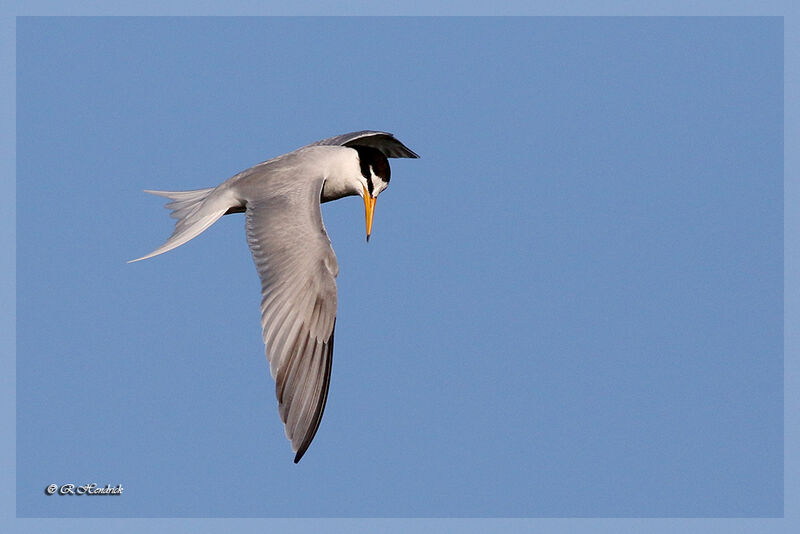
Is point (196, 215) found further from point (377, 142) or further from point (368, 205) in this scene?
point (377, 142)

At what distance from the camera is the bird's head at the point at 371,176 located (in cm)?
639

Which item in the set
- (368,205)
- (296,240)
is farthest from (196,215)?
(368,205)

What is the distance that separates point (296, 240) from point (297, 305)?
37 cm

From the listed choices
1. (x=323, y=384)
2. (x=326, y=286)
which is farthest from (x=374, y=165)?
(x=323, y=384)

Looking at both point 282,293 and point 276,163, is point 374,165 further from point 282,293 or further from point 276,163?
point 282,293

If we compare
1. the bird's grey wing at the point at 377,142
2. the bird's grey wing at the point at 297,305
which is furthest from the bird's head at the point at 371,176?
the bird's grey wing at the point at 297,305

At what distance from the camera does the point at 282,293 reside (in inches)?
204

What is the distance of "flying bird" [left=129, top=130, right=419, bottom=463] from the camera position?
16.4 feet

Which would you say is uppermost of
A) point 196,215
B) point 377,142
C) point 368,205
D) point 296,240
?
point 377,142

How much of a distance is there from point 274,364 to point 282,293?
1.26ft

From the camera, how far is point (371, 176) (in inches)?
253

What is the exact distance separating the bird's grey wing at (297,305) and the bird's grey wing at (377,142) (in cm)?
106

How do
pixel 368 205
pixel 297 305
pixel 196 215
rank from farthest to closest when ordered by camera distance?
1. pixel 368 205
2. pixel 196 215
3. pixel 297 305

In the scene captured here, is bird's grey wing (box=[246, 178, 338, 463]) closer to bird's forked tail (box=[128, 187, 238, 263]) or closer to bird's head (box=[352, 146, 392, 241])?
bird's forked tail (box=[128, 187, 238, 263])
